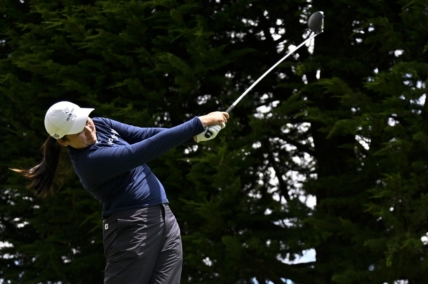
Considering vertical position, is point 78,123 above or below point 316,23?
below

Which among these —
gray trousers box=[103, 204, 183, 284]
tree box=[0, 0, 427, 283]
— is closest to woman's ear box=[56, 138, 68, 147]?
gray trousers box=[103, 204, 183, 284]

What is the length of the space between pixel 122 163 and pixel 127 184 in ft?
0.71

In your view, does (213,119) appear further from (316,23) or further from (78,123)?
(316,23)

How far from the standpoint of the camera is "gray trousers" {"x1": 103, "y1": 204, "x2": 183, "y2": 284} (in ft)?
14.0

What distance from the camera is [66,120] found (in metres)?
4.13

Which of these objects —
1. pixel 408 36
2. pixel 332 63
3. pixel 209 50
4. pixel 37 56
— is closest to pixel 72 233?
pixel 37 56

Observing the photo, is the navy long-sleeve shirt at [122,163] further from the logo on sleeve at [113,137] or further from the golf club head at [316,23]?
the golf club head at [316,23]

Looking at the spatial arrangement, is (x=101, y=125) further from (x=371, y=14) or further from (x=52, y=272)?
(x=52, y=272)

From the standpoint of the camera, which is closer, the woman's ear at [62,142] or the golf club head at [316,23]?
the woman's ear at [62,142]

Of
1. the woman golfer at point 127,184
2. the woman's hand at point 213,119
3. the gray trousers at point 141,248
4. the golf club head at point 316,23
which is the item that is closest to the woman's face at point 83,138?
the woman golfer at point 127,184

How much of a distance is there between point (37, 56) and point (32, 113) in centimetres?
57

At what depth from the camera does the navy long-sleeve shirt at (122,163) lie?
13.6ft

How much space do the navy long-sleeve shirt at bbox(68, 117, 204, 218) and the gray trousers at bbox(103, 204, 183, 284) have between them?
61 mm

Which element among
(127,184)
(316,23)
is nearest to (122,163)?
(127,184)
